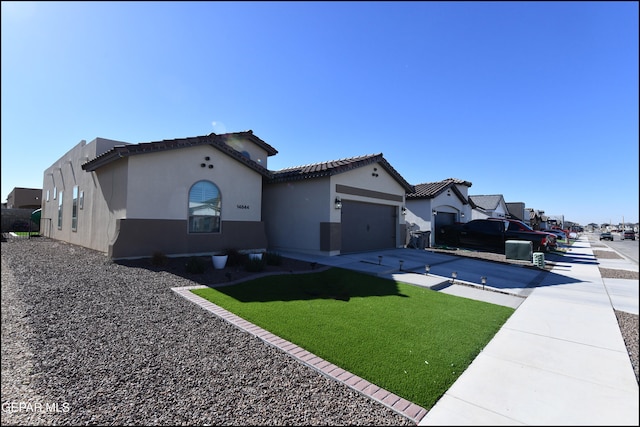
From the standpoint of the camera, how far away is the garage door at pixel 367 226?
15133 mm

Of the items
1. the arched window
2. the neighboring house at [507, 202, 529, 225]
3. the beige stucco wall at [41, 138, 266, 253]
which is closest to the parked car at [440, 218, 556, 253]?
the beige stucco wall at [41, 138, 266, 253]

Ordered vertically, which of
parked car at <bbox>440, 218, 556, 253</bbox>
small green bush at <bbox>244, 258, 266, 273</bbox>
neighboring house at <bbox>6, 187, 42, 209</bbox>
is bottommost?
small green bush at <bbox>244, 258, 266, 273</bbox>

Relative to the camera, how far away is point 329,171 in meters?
13.6

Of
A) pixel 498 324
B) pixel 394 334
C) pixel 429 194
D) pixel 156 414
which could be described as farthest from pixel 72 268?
pixel 429 194

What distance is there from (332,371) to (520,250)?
14051 mm

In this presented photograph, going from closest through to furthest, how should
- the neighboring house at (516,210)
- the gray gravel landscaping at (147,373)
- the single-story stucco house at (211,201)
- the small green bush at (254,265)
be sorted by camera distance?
the gray gravel landscaping at (147,373), the small green bush at (254,265), the single-story stucco house at (211,201), the neighboring house at (516,210)

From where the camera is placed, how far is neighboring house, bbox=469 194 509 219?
33.5m

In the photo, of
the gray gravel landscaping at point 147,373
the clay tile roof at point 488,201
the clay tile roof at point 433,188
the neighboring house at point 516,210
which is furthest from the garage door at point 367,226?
the neighboring house at point 516,210

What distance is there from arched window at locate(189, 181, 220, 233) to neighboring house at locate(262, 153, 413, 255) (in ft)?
10.2

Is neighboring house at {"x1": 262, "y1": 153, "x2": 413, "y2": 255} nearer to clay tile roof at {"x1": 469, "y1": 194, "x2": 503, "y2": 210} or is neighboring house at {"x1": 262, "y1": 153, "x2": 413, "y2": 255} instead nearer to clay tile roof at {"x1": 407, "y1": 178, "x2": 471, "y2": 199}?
clay tile roof at {"x1": 407, "y1": 178, "x2": 471, "y2": 199}

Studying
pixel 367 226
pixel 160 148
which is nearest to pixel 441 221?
pixel 367 226

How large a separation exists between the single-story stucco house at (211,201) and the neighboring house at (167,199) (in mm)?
36

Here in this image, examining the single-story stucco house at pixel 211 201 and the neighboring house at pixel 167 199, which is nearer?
the neighboring house at pixel 167 199

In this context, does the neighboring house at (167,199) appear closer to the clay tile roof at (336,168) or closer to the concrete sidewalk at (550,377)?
the clay tile roof at (336,168)
